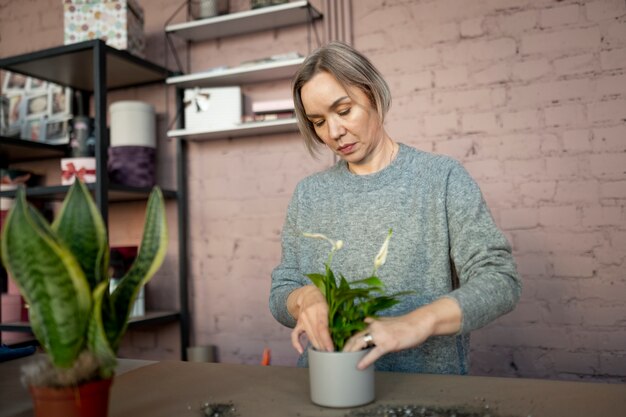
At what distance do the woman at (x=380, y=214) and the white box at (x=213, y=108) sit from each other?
825 millimetres

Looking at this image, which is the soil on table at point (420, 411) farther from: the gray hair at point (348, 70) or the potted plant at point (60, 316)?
the gray hair at point (348, 70)

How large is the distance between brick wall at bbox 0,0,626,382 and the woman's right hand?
110 centimetres

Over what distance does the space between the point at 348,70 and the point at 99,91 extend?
112cm

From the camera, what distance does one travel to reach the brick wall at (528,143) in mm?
1798

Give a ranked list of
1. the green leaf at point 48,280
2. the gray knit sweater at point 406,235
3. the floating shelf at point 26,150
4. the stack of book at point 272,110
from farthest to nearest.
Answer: the floating shelf at point 26,150, the stack of book at point 272,110, the gray knit sweater at point 406,235, the green leaf at point 48,280

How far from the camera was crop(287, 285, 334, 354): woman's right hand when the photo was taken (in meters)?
0.84

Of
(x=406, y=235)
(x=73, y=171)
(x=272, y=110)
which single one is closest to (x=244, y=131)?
(x=272, y=110)

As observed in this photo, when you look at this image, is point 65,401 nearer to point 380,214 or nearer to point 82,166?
point 380,214

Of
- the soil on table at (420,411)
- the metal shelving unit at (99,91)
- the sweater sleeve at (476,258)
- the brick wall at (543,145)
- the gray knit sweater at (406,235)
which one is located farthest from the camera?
the metal shelving unit at (99,91)

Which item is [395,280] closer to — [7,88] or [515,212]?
[515,212]

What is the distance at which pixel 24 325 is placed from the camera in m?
2.18

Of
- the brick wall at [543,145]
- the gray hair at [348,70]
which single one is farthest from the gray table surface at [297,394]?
the brick wall at [543,145]

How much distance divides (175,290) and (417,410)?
5.82 ft

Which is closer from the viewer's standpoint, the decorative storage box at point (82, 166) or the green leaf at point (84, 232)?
the green leaf at point (84, 232)
